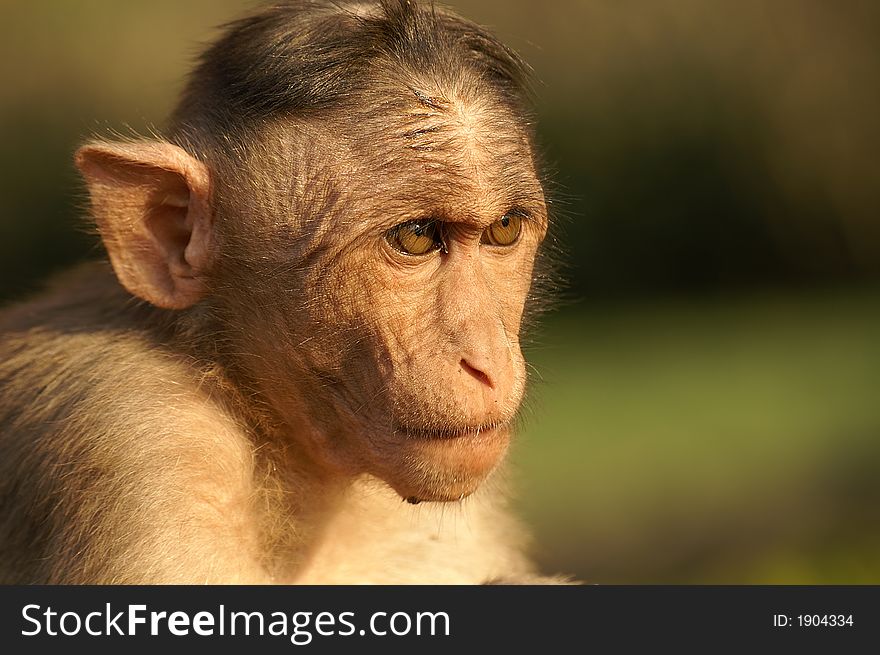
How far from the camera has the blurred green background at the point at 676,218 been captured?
35.0ft

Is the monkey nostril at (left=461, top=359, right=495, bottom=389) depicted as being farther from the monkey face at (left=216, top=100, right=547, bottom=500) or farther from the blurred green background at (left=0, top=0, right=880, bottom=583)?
the blurred green background at (left=0, top=0, right=880, bottom=583)

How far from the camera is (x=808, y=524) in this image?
31.3 feet

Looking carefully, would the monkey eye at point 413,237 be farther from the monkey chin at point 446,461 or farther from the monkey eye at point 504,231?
the monkey chin at point 446,461

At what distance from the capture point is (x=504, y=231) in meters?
4.35

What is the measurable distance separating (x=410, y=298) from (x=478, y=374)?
326 mm

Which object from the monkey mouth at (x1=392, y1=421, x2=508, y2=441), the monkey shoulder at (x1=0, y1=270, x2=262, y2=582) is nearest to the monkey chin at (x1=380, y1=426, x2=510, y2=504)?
the monkey mouth at (x1=392, y1=421, x2=508, y2=441)

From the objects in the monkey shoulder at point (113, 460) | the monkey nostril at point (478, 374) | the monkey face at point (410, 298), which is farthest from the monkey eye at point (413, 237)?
the monkey shoulder at point (113, 460)

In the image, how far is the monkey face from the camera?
399cm

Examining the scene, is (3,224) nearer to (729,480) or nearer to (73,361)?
(729,480)

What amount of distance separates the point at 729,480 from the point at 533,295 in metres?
5.87

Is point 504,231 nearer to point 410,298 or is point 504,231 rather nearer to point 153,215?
point 410,298

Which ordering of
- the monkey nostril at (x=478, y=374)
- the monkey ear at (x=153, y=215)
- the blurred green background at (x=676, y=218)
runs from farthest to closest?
the blurred green background at (x=676, y=218)
the monkey ear at (x=153, y=215)
the monkey nostril at (x=478, y=374)

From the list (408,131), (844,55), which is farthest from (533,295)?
(844,55)

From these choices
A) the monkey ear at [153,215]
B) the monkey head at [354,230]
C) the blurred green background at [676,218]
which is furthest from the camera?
the blurred green background at [676,218]
